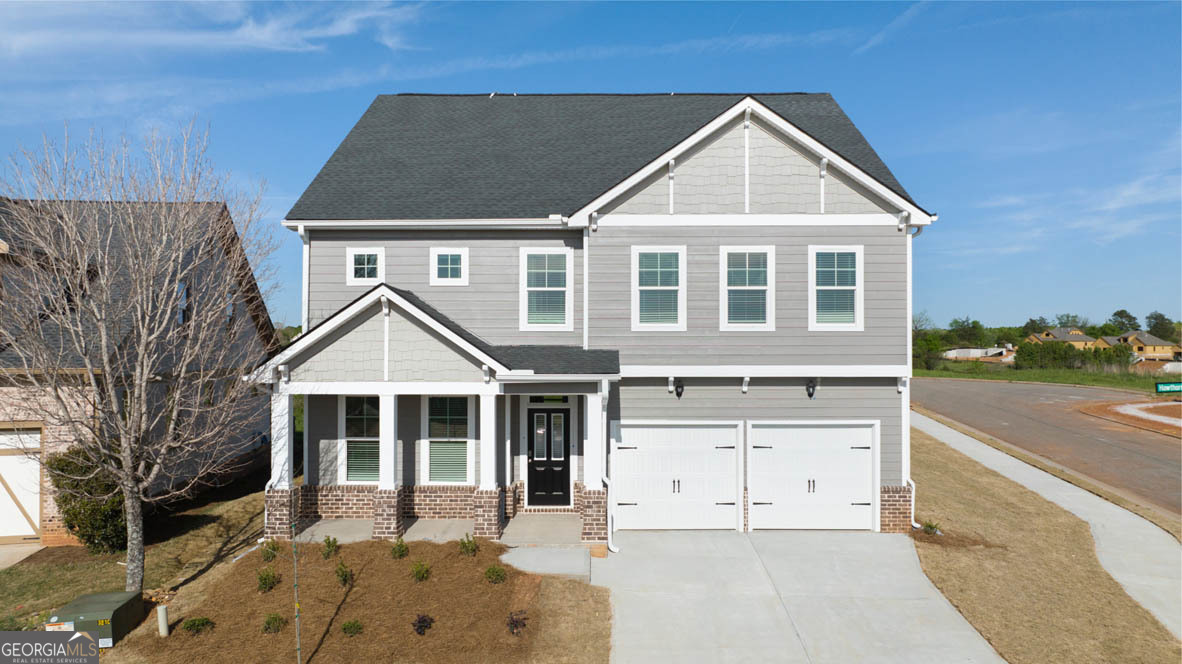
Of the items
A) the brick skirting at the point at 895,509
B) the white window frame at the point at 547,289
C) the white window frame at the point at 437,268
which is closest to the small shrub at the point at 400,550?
the white window frame at the point at 547,289

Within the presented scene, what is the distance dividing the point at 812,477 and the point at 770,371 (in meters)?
2.42

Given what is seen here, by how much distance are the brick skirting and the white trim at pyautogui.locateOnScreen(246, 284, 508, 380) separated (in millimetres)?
8204

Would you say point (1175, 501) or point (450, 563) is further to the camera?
point (1175, 501)

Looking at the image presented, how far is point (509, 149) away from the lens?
15211 mm

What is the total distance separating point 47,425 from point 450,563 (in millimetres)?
8503

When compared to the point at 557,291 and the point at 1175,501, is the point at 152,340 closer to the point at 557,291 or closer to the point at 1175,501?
the point at 557,291

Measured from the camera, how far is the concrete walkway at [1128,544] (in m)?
9.98

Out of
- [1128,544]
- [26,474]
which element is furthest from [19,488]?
[1128,544]

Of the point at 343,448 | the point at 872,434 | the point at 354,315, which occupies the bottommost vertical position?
the point at 343,448

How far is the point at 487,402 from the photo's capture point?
1141 cm

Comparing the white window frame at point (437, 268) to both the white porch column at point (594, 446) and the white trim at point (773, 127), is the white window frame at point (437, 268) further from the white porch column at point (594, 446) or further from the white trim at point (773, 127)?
the white porch column at point (594, 446)

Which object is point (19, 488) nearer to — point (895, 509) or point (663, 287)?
point (663, 287)

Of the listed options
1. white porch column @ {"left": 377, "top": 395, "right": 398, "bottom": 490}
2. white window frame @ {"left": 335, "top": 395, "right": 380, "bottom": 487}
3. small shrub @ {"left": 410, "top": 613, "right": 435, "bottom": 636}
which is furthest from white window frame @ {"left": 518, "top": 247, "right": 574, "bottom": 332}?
small shrub @ {"left": 410, "top": 613, "right": 435, "bottom": 636}

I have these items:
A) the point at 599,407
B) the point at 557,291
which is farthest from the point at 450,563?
the point at 557,291
